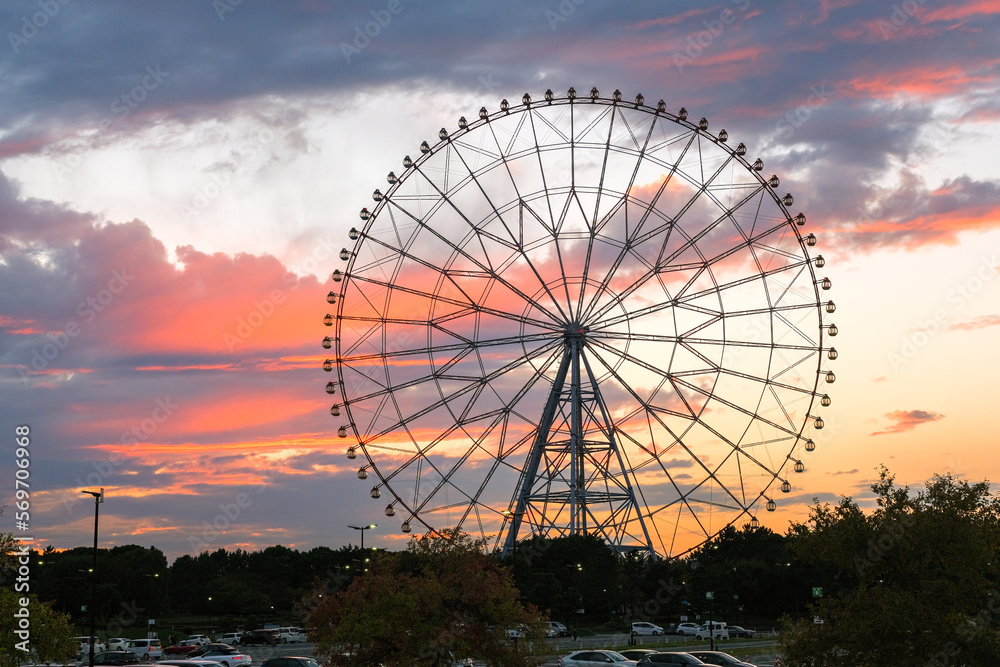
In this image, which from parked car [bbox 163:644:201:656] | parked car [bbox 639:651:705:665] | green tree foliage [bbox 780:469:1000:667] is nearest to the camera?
green tree foliage [bbox 780:469:1000:667]

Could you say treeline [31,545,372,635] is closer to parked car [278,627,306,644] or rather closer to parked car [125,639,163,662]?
parked car [278,627,306,644]

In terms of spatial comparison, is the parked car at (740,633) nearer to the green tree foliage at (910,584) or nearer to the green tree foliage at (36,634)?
the green tree foliage at (910,584)

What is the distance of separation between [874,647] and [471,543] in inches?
540

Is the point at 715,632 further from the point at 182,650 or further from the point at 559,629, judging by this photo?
the point at 182,650

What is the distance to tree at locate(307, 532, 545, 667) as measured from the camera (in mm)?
30656

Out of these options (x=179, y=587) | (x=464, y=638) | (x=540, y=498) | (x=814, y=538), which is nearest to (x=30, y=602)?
(x=464, y=638)

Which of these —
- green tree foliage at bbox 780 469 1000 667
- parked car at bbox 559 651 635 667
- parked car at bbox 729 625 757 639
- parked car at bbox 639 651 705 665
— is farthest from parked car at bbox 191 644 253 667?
parked car at bbox 729 625 757 639

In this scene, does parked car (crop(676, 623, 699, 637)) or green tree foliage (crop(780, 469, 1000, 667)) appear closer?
green tree foliage (crop(780, 469, 1000, 667))

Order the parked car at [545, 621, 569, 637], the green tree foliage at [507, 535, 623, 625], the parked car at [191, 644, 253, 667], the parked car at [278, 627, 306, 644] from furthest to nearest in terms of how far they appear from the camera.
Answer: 1. the parked car at [278, 627, 306, 644]
2. the green tree foliage at [507, 535, 623, 625]
3. the parked car at [545, 621, 569, 637]
4. the parked car at [191, 644, 253, 667]

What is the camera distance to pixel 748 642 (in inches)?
2872

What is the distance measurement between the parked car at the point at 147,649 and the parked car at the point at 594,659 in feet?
109

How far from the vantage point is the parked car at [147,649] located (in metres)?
68.4

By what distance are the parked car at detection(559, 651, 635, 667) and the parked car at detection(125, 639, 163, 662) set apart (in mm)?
33121

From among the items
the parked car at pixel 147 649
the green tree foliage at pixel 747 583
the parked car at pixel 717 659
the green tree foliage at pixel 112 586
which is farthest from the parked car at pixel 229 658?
the green tree foliage at pixel 112 586
